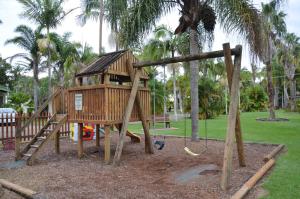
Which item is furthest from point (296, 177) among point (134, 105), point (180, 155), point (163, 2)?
point (163, 2)

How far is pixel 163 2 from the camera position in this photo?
10.3 m

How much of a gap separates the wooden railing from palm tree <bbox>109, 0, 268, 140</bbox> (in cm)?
255

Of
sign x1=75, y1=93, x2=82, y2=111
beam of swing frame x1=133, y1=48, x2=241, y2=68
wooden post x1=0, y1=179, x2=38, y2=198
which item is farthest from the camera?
sign x1=75, y1=93, x2=82, y2=111

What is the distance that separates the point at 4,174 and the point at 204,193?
4.48 m

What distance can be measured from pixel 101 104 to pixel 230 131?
11.6ft

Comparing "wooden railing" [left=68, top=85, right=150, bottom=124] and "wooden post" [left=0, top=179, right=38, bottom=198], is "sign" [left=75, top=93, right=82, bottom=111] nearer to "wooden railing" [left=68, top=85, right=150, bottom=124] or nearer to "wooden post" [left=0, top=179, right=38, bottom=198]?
"wooden railing" [left=68, top=85, right=150, bottom=124]

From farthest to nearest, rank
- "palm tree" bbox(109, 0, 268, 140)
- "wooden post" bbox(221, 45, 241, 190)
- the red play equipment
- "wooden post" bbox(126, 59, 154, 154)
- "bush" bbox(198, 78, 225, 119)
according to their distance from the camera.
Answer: "bush" bbox(198, 78, 225, 119), the red play equipment, "palm tree" bbox(109, 0, 268, 140), "wooden post" bbox(126, 59, 154, 154), "wooden post" bbox(221, 45, 241, 190)

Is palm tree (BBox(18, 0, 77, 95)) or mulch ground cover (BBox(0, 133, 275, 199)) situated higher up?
palm tree (BBox(18, 0, 77, 95))

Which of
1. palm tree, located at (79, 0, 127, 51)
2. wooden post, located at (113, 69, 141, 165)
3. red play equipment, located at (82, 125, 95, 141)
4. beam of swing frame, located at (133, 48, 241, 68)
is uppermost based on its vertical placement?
palm tree, located at (79, 0, 127, 51)

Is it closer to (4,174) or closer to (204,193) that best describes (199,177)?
(204,193)

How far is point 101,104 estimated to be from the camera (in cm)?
735

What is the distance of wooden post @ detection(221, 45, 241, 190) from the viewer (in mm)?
5035

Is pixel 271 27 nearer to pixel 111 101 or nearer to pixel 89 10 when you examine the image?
pixel 89 10

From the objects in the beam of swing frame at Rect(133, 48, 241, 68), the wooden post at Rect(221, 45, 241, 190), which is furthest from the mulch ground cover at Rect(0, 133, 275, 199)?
the beam of swing frame at Rect(133, 48, 241, 68)
